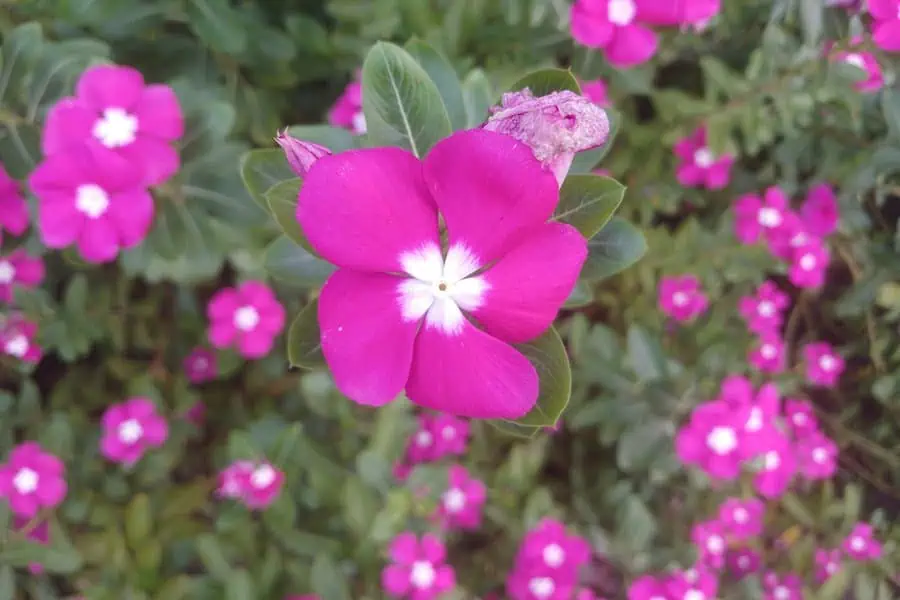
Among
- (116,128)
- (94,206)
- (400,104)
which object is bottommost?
(94,206)

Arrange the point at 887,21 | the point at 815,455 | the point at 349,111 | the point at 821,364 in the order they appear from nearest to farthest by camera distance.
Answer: the point at 887,21
the point at 349,111
the point at 815,455
the point at 821,364

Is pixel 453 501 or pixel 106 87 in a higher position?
pixel 106 87

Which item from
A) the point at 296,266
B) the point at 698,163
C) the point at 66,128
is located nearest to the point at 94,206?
the point at 66,128

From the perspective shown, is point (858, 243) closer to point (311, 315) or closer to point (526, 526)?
point (526, 526)

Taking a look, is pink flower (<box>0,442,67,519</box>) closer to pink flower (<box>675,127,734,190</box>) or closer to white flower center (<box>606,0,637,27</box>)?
white flower center (<box>606,0,637,27</box>)

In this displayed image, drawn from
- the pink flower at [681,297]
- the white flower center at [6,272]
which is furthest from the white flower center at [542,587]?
the white flower center at [6,272]

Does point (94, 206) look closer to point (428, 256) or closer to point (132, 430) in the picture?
point (132, 430)
